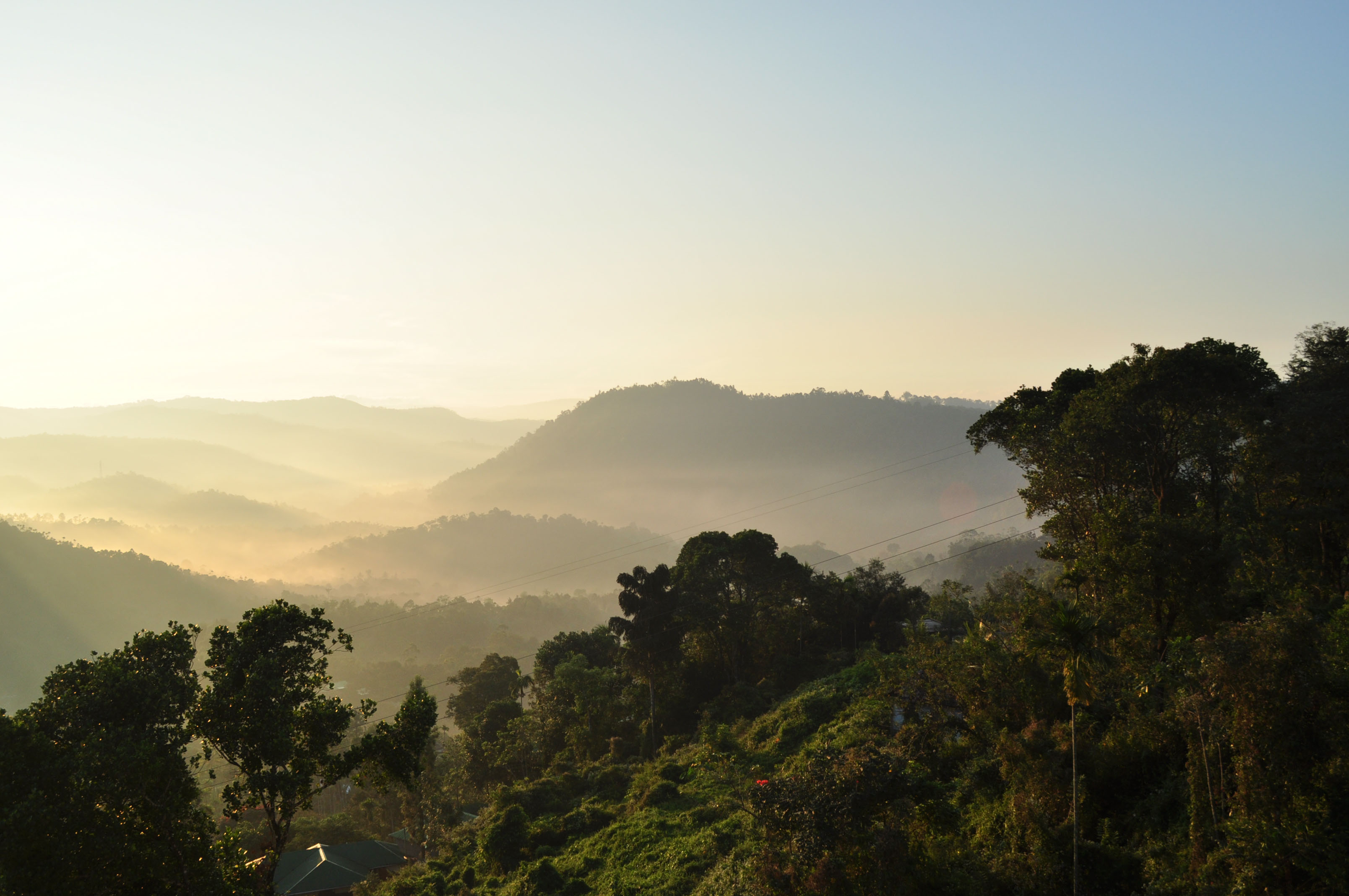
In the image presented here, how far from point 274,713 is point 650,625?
37.1 meters

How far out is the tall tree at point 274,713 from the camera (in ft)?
56.7

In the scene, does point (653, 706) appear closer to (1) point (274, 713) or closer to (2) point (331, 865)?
(2) point (331, 865)

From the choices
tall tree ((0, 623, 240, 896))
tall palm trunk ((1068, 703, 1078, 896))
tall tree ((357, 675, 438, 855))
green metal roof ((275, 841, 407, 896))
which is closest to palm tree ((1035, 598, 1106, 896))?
tall palm trunk ((1068, 703, 1078, 896))

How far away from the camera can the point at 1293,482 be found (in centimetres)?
Answer: 2897

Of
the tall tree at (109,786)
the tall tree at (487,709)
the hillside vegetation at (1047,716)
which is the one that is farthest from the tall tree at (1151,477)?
the tall tree at (487,709)

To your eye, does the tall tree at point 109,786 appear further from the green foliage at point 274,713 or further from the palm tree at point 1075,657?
the palm tree at point 1075,657

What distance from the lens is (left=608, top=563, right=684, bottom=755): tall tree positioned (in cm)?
5281

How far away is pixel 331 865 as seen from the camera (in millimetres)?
45438

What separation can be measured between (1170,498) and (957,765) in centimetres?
1698

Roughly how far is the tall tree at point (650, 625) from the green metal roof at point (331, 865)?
18.8m

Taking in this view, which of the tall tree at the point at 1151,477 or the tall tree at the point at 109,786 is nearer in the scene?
the tall tree at the point at 109,786

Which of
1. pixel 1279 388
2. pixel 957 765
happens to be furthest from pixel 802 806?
pixel 1279 388

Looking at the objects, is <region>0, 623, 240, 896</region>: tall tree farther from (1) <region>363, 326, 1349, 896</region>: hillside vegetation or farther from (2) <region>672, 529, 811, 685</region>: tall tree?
(2) <region>672, 529, 811, 685</region>: tall tree

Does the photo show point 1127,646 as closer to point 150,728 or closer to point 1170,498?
point 1170,498
